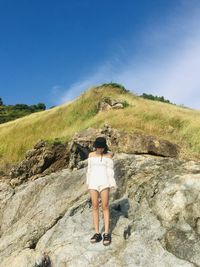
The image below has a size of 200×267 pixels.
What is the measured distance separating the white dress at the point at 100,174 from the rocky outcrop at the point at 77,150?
7205 mm

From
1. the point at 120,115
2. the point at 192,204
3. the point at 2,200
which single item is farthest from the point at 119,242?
the point at 120,115

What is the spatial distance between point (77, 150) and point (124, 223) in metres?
11.3

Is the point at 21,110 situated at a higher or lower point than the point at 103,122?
higher

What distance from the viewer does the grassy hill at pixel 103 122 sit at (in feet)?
87.0

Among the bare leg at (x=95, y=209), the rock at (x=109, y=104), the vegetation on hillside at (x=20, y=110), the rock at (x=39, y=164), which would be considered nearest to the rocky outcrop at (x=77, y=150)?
the rock at (x=39, y=164)

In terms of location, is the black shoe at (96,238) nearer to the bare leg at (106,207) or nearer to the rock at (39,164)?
the bare leg at (106,207)

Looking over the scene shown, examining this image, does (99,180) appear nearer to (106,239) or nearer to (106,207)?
(106,207)

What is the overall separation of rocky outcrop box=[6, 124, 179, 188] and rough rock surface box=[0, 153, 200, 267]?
2661mm

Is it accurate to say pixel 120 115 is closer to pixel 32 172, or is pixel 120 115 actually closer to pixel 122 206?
pixel 32 172

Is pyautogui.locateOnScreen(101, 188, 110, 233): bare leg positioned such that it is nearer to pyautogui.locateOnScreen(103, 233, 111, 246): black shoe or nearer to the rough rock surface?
pyautogui.locateOnScreen(103, 233, 111, 246): black shoe

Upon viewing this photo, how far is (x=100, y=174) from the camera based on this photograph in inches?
583

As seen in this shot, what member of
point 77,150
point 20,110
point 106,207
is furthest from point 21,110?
point 106,207

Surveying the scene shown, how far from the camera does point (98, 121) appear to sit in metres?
31.2

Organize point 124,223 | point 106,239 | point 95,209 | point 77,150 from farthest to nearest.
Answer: point 77,150 < point 124,223 < point 95,209 < point 106,239
